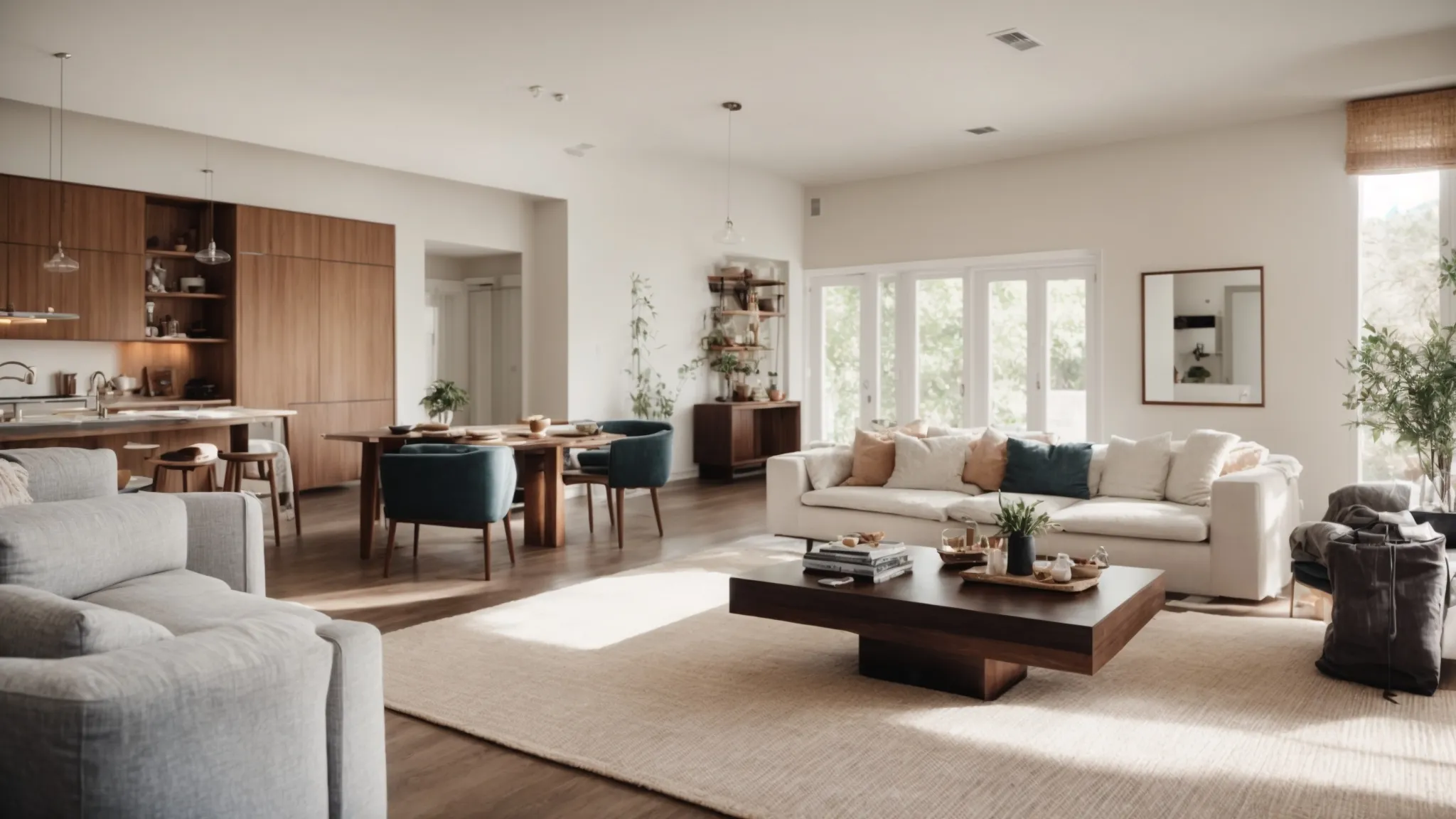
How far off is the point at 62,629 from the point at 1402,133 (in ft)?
26.2

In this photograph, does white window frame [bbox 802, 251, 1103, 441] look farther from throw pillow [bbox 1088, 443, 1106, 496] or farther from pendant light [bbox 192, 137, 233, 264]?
pendant light [bbox 192, 137, 233, 264]

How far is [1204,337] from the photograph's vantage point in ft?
26.2

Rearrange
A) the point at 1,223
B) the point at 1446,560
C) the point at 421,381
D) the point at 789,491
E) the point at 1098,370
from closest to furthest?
1. the point at 1446,560
2. the point at 789,491
3. the point at 1,223
4. the point at 1098,370
5. the point at 421,381

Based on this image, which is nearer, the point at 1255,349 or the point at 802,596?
the point at 802,596

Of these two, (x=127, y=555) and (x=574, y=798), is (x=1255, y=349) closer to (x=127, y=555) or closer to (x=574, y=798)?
(x=574, y=798)

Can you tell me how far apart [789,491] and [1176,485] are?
218 cm

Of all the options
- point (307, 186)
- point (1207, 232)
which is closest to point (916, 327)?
point (1207, 232)

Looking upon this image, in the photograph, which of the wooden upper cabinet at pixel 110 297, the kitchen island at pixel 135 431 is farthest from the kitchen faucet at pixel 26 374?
the kitchen island at pixel 135 431

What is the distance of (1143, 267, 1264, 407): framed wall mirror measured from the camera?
7.71 m

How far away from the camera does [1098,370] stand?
8.62m

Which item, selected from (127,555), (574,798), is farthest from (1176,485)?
(127,555)

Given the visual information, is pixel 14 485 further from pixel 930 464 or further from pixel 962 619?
pixel 930 464

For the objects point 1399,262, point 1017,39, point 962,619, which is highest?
point 1017,39

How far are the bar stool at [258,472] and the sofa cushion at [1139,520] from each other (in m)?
4.74
